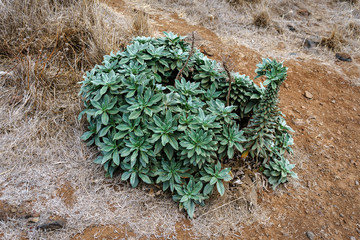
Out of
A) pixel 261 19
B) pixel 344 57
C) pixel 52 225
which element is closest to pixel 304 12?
pixel 261 19

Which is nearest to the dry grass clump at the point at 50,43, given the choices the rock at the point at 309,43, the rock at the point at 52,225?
the rock at the point at 52,225

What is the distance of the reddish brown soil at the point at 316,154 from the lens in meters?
2.21

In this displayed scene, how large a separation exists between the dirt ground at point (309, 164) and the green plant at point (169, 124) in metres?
0.26

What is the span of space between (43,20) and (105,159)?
2550 millimetres

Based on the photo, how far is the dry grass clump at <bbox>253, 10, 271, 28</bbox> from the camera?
5156 millimetres

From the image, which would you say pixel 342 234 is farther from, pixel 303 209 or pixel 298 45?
pixel 298 45

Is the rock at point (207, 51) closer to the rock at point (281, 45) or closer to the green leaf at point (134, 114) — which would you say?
the rock at point (281, 45)

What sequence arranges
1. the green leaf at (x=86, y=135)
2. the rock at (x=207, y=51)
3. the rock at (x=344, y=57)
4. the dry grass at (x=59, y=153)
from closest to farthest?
the dry grass at (x=59, y=153)
the green leaf at (x=86, y=135)
the rock at (x=207, y=51)
the rock at (x=344, y=57)

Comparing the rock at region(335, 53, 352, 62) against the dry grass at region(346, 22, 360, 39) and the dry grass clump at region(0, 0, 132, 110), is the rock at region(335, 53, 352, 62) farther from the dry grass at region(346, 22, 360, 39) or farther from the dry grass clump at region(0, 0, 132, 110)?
the dry grass clump at region(0, 0, 132, 110)

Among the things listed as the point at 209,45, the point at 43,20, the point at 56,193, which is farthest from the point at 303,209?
the point at 43,20

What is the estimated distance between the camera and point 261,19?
5195 mm

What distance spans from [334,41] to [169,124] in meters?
4.04

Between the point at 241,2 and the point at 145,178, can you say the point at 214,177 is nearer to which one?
the point at 145,178

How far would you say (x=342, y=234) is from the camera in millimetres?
2176
